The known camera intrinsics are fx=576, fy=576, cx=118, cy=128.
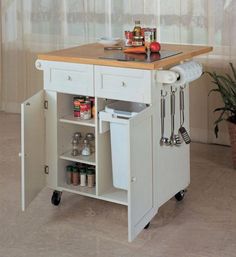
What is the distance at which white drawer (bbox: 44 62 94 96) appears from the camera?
8.91 feet

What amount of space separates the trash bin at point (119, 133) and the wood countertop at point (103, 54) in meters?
0.23

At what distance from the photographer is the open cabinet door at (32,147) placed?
8.94 feet

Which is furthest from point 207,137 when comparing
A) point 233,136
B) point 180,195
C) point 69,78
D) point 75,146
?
point 69,78

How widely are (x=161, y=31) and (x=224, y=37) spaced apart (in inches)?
18.6

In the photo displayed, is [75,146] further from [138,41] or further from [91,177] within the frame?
[138,41]

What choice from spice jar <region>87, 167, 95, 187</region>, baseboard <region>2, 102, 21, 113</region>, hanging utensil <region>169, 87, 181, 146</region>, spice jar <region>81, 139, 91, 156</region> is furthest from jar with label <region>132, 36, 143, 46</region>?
baseboard <region>2, 102, 21, 113</region>

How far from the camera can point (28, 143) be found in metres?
2.77

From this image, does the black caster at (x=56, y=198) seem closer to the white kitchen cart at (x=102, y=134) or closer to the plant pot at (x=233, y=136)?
the white kitchen cart at (x=102, y=134)

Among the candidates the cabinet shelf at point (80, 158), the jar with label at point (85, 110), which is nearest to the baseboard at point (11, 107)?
the cabinet shelf at point (80, 158)

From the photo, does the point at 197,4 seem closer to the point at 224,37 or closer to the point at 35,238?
the point at 224,37

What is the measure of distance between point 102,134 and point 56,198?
18.6 inches

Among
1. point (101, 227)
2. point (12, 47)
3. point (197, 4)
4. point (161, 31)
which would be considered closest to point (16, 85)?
A: point (12, 47)

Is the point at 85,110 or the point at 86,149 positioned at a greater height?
the point at 85,110

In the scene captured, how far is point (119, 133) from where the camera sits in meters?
2.72
